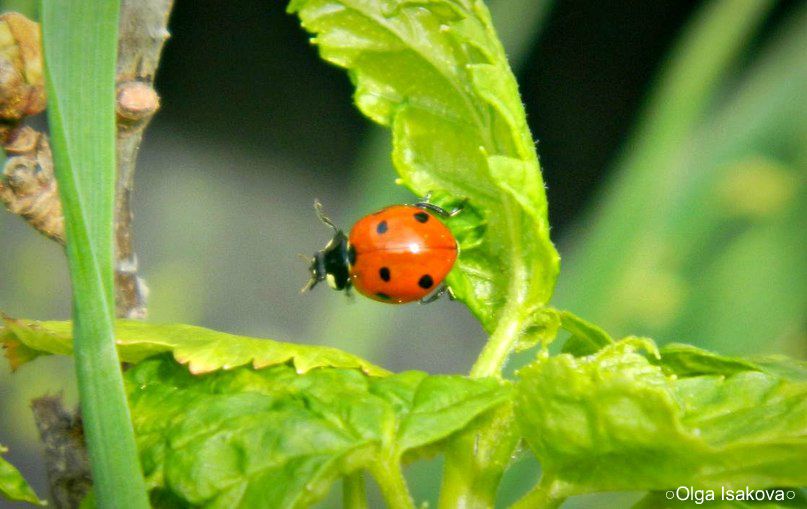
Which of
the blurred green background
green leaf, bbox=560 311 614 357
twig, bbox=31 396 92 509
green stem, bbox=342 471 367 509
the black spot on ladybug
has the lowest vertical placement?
the blurred green background

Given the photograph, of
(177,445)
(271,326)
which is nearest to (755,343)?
(177,445)

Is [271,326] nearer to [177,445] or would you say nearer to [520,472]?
[520,472]

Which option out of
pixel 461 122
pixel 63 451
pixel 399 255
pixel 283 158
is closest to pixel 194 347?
pixel 63 451

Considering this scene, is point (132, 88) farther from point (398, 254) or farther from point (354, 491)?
point (398, 254)

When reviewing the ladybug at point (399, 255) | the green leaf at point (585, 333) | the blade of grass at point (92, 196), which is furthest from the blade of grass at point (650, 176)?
the blade of grass at point (92, 196)

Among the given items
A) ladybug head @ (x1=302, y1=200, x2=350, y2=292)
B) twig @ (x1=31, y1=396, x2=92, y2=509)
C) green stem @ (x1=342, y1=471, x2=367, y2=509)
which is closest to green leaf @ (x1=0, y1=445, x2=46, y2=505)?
twig @ (x1=31, y1=396, x2=92, y2=509)

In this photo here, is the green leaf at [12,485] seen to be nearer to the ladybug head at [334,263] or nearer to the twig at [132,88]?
the twig at [132,88]

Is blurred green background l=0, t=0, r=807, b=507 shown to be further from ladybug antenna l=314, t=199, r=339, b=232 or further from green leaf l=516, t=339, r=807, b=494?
green leaf l=516, t=339, r=807, b=494
